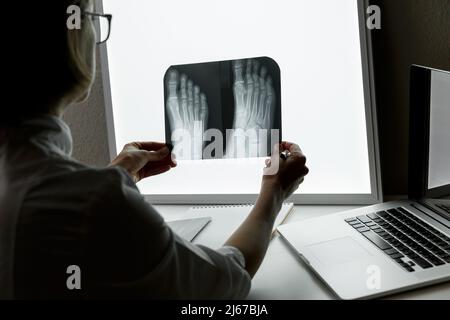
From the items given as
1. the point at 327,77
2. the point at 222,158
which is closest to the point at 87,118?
the point at 222,158

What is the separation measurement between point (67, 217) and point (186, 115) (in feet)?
2.33

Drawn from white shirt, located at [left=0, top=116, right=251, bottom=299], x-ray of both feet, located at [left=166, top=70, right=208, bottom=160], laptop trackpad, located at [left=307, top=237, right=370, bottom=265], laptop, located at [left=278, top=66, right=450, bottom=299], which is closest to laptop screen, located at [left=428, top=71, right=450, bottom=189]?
laptop, located at [left=278, top=66, right=450, bottom=299]

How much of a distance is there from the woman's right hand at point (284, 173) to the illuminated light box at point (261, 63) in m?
0.24

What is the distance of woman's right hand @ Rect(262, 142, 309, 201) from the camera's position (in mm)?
832

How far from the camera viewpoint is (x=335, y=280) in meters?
0.71

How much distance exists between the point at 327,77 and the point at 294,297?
65 cm

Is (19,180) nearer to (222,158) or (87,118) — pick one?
(222,158)

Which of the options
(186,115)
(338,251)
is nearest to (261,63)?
(186,115)

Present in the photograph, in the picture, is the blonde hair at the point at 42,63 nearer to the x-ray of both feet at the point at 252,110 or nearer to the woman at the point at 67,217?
the woman at the point at 67,217

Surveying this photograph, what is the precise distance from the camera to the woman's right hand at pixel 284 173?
83 cm

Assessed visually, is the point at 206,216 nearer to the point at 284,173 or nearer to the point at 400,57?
the point at 284,173

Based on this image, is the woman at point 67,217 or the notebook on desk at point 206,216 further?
the notebook on desk at point 206,216

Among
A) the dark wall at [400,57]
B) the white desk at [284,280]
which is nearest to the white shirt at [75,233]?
the white desk at [284,280]

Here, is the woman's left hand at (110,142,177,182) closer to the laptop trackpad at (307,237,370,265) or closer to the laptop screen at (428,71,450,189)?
the laptop trackpad at (307,237,370,265)
